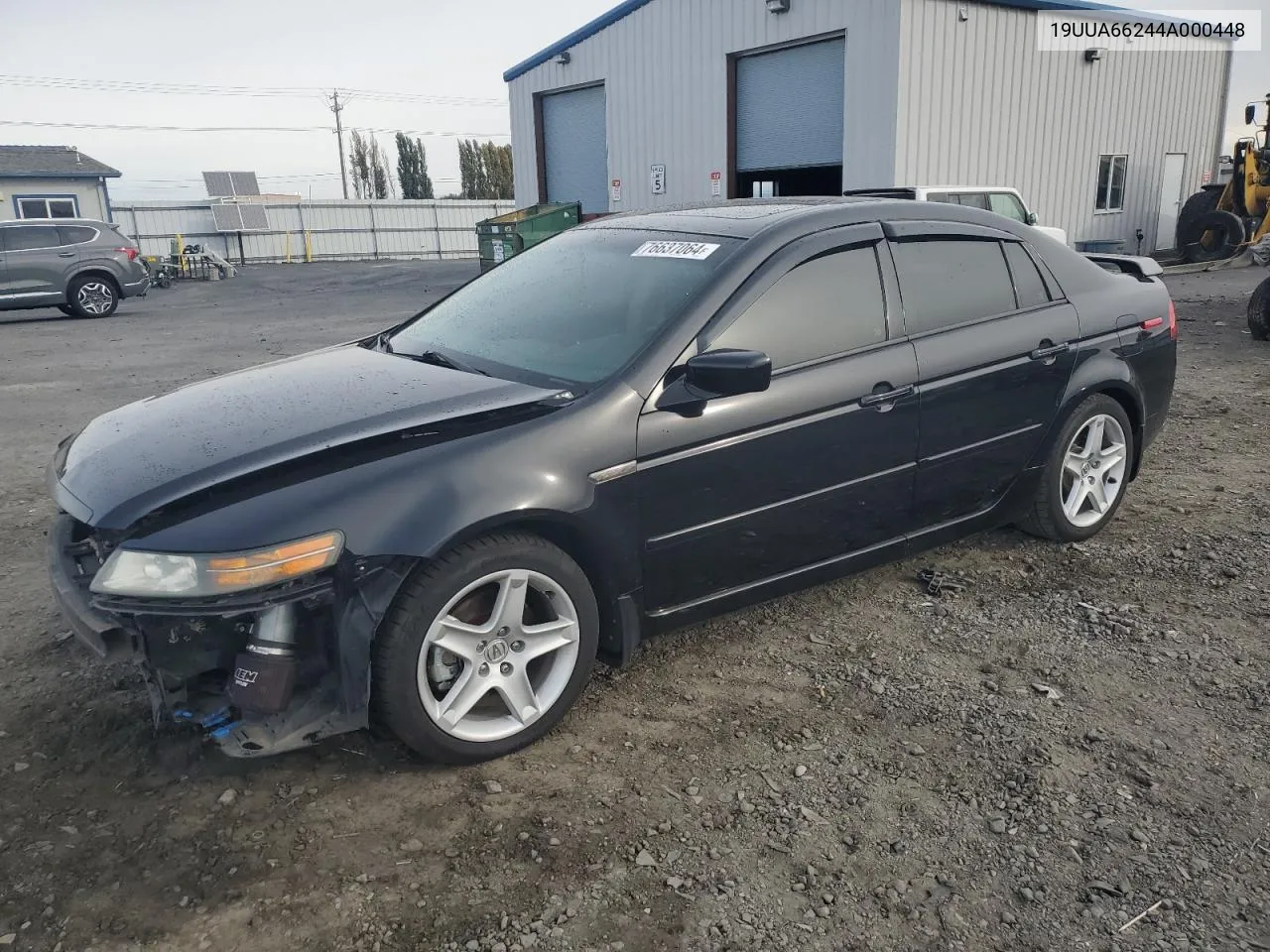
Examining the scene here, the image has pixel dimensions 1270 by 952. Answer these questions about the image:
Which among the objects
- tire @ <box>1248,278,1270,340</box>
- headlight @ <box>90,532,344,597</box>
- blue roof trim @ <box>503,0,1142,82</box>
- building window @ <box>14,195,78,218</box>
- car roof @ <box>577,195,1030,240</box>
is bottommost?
tire @ <box>1248,278,1270,340</box>

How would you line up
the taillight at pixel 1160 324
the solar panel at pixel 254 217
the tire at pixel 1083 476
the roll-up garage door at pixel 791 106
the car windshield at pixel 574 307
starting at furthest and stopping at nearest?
the solar panel at pixel 254 217 → the roll-up garage door at pixel 791 106 → the taillight at pixel 1160 324 → the tire at pixel 1083 476 → the car windshield at pixel 574 307

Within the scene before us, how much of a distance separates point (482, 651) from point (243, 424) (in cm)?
104

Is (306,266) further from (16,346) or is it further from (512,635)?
(512,635)

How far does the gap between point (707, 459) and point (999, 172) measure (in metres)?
17.4

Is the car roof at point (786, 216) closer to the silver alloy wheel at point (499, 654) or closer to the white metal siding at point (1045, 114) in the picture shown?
the silver alloy wheel at point (499, 654)

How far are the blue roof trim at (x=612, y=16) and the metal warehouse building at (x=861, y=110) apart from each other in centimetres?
4

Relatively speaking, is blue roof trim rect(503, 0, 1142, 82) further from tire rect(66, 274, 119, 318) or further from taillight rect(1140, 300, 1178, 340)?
taillight rect(1140, 300, 1178, 340)

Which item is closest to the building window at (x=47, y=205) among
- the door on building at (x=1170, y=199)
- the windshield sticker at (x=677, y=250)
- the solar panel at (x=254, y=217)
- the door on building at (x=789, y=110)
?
the solar panel at (x=254, y=217)

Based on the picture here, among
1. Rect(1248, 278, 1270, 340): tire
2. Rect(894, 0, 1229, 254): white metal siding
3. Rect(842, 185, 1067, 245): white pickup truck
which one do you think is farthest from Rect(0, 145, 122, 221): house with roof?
Rect(1248, 278, 1270, 340): tire

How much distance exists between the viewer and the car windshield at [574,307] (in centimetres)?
327

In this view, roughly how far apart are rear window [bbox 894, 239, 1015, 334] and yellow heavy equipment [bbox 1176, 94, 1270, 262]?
18137 millimetres

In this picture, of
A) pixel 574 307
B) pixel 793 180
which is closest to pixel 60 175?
pixel 793 180

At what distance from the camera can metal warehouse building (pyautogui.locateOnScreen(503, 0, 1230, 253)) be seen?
16.4 meters

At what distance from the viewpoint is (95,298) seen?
54.5 feet
